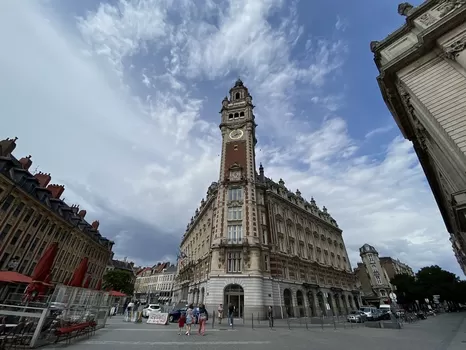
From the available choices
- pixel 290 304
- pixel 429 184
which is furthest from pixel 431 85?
pixel 290 304

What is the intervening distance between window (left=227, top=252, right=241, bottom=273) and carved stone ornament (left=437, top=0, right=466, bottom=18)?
30146mm

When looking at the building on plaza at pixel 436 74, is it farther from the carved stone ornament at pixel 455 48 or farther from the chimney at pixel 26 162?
the chimney at pixel 26 162

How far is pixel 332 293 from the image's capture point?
41.3 meters

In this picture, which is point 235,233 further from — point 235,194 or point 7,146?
point 7,146

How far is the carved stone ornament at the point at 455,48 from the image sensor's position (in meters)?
13.3

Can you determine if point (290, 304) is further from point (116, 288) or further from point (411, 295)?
point (411, 295)

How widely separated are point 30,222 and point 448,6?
49966 millimetres

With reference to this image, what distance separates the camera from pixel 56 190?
39.8 m

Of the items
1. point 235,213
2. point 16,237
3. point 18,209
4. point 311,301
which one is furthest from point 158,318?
point 311,301

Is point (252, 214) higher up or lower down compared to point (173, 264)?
lower down

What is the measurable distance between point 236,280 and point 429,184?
3010cm

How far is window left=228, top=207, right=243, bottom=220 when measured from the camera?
3347cm

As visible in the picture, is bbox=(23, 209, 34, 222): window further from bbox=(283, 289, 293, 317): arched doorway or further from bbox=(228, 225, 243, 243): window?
bbox=(283, 289, 293, 317): arched doorway

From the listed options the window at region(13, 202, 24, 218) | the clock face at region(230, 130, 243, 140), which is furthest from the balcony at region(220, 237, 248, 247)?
the window at region(13, 202, 24, 218)
